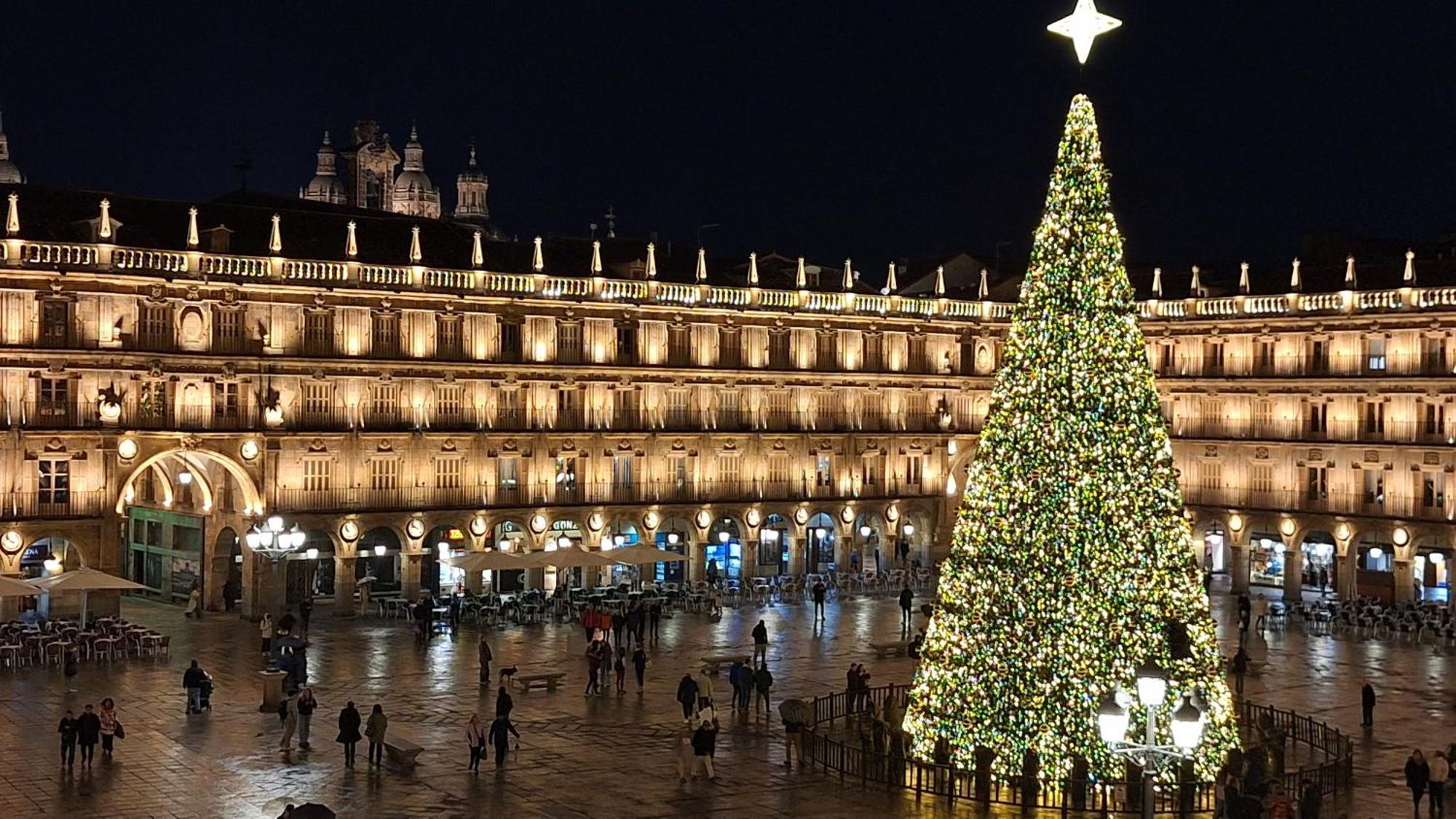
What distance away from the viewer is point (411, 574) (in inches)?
2562

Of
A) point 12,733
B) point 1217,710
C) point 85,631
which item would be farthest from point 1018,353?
point 85,631

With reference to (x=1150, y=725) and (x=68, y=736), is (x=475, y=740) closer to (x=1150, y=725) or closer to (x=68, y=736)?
(x=68, y=736)

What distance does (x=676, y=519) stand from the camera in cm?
7388

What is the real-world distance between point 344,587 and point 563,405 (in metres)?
12.1

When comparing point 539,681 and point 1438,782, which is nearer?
point 1438,782

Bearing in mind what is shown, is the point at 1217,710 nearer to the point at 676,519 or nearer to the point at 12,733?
the point at 12,733

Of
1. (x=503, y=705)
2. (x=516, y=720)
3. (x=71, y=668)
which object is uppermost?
(x=503, y=705)

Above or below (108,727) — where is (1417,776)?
below

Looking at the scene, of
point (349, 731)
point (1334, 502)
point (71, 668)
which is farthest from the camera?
point (1334, 502)

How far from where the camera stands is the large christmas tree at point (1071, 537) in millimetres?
31750

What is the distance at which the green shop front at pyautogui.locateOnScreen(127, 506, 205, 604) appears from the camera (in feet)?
212

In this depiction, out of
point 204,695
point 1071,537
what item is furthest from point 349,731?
point 1071,537

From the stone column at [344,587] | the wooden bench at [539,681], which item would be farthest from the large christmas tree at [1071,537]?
the stone column at [344,587]

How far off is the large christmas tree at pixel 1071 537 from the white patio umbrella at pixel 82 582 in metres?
27.8
